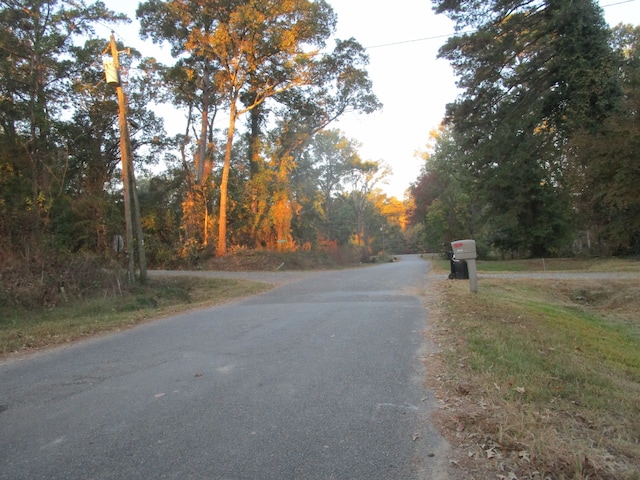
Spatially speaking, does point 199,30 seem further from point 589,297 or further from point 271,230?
point 589,297

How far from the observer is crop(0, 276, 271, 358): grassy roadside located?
793 cm

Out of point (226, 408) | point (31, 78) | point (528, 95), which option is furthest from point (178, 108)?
point (226, 408)

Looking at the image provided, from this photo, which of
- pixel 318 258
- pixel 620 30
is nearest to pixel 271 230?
pixel 318 258

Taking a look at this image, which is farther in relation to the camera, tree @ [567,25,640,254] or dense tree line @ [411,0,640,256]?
dense tree line @ [411,0,640,256]

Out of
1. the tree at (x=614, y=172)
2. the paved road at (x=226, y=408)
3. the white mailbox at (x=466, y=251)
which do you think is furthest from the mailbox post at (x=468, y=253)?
the tree at (x=614, y=172)

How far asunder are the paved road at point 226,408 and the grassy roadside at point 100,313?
3.66ft

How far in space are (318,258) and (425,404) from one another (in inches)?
1183

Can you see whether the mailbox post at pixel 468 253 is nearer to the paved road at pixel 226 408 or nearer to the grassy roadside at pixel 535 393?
the grassy roadside at pixel 535 393

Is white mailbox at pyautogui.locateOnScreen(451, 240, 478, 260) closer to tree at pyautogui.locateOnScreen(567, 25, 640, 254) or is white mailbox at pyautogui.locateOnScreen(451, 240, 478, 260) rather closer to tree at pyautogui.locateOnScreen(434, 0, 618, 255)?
tree at pyautogui.locateOnScreen(567, 25, 640, 254)

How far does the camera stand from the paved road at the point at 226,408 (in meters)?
2.96

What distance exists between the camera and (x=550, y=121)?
2714 cm

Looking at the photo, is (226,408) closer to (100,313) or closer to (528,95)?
(100,313)

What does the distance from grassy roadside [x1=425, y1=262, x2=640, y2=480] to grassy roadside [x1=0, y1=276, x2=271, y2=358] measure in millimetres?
6684

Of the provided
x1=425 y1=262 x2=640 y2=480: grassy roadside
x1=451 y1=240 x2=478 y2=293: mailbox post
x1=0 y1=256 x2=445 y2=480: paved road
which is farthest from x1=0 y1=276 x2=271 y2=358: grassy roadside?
x1=451 y1=240 x2=478 y2=293: mailbox post
